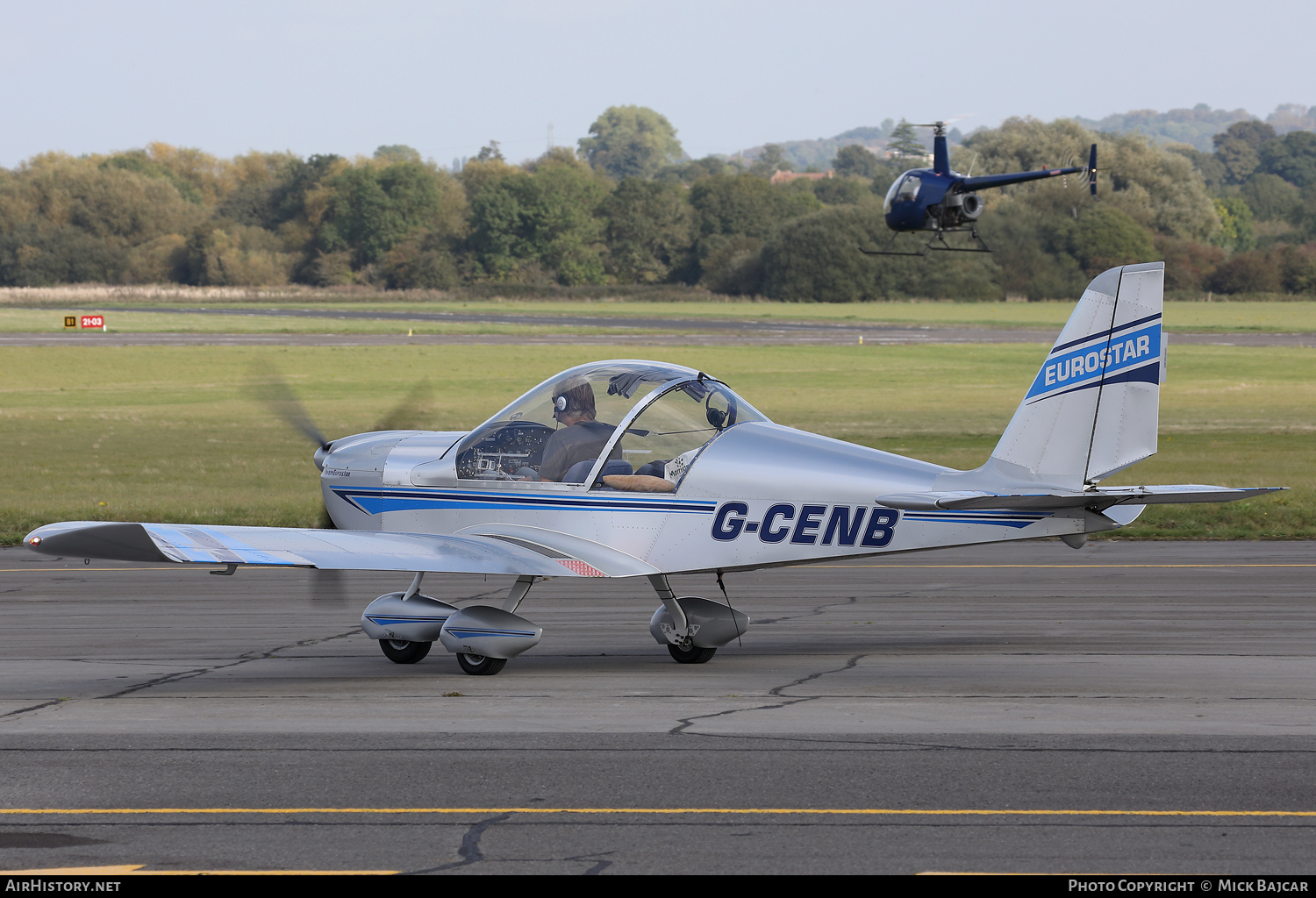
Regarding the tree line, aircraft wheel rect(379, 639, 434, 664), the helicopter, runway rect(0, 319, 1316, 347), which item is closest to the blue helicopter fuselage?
the helicopter

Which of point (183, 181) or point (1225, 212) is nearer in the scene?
point (1225, 212)

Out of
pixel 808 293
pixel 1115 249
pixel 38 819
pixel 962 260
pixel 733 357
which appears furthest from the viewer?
pixel 808 293

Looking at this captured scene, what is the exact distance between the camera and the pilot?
10906mm

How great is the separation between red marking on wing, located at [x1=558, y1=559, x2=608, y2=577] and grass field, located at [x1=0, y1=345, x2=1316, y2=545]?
11.1m

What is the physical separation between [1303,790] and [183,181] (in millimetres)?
164725

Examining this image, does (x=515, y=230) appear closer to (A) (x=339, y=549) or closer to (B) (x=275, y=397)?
(B) (x=275, y=397)

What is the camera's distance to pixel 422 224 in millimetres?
136750

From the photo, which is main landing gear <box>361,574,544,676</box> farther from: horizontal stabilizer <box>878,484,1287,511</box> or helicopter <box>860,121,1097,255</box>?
helicopter <box>860,121,1097,255</box>

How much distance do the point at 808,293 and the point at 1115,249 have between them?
1226 inches

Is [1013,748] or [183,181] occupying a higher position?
[183,181]

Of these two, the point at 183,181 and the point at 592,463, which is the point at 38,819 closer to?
the point at 592,463

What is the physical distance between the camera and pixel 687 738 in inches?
340

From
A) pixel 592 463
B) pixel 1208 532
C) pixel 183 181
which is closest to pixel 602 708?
pixel 592 463

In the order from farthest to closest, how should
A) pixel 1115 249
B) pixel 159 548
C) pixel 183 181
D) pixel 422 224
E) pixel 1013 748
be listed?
1. pixel 183 181
2. pixel 422 224
3. pixel 1115 249
4. pixel 159 548
5. pixel 1013 748
